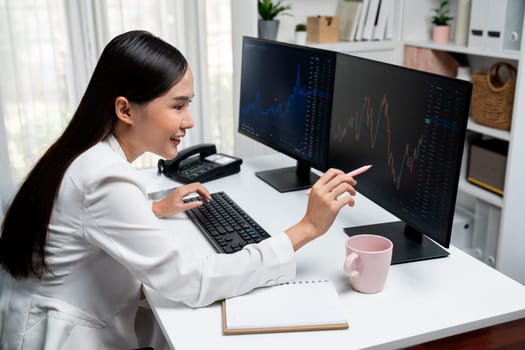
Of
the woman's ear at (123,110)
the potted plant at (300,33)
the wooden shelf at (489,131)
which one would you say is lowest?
the wooden shelf at (489,131)

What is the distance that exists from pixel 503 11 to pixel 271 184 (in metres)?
1.31

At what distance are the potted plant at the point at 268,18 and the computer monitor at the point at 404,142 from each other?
1.21 m

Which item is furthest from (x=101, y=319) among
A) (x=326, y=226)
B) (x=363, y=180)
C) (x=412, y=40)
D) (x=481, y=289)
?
(x=412, y=40)

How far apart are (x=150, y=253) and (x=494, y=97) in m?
1.85

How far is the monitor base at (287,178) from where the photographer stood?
178cm

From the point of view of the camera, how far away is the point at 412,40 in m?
2.98

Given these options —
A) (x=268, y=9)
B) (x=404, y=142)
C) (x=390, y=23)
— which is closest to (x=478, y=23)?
(x=390, y=23)

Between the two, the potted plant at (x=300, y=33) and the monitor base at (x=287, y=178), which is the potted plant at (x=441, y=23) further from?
the monitor base at (x=287, y=178)

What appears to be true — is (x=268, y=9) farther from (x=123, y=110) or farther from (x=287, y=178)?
(x=123, y=110)

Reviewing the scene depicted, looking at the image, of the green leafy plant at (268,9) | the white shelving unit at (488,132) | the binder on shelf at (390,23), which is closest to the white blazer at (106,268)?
the white shelving unit at (488,132)

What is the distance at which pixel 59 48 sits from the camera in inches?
93.7

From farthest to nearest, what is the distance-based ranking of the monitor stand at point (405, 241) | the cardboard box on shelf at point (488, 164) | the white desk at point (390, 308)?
the cardboard box on shelf at point (488, 164) → the monitor stand at point (405, 241) → the white desk at point (390, 308)

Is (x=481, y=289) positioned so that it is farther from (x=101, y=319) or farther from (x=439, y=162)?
(x=101, y=319)

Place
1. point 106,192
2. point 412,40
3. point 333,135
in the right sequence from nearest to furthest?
point 106,192 → point 333,135 → point 412,40
